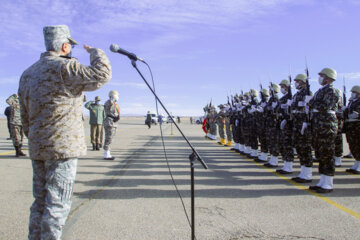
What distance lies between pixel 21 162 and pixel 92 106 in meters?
4.47

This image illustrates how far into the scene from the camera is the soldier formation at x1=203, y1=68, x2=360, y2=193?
5.21 metres

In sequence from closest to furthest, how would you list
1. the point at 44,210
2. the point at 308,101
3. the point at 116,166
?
the point at 44,210 → the point at 308,101 → the point at 116,166

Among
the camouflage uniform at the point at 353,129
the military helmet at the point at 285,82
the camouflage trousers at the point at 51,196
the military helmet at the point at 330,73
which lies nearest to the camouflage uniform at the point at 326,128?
the military helmet at the point at 330,73

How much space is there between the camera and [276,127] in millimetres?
7566

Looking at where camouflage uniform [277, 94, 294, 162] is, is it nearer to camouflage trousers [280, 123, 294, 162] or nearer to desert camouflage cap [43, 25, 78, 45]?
camouflage trousers [280, 123, 294, 162]

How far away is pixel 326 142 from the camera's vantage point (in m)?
5.18

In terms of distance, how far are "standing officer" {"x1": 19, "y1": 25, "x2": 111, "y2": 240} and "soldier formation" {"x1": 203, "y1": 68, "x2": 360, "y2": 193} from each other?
444 centimetres

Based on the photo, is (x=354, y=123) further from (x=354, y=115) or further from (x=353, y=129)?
(x=354, y=115)

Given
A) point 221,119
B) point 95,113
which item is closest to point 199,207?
point 95,113

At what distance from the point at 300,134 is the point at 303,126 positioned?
30 cm

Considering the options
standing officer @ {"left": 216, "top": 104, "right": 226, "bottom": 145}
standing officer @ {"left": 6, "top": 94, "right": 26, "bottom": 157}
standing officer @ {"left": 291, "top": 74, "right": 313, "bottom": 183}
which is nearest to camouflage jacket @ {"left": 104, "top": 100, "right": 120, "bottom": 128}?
standing officer @ {"left": 6, "top": 94, "right": 26, "bottom": 157}

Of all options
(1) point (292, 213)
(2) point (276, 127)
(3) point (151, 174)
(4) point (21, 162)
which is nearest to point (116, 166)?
(3) point (151, 174)

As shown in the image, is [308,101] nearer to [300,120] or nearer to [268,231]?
[300,120]

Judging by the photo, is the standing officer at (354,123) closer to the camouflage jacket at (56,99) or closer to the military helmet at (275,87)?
the military helmet at (275,87)
